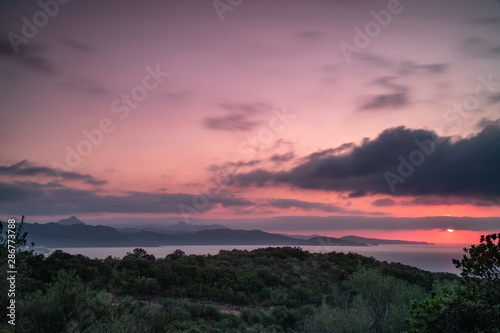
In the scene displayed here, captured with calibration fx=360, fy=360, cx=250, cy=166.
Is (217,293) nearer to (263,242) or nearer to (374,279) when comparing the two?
(374,279)

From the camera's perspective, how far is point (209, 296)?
23.8 m

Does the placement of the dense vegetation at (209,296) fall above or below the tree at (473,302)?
below

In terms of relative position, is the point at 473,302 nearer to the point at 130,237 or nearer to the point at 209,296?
the point at 209,296

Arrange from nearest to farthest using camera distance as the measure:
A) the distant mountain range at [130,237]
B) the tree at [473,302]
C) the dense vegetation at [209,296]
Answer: the tree at [473,302]
the dense vegetation at [209,296]
the distant mountain range at [130,237]

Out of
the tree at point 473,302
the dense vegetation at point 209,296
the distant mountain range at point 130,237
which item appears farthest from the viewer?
the distant mountain range at point 130,237

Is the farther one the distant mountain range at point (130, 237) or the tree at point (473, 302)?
the distant mountain range at point (130, 237)

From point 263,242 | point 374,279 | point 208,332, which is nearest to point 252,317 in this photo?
point 208,332

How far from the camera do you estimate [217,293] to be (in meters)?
23.9

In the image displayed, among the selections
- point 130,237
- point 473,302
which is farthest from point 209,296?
point 130,237

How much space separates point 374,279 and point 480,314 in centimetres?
1460

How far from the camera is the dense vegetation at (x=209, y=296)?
1035 cm

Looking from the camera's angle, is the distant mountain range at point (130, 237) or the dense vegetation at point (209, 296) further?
the distant mountain range at point (130, 237)

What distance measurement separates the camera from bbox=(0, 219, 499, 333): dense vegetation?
34.0 feet

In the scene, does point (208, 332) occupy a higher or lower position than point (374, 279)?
lower
